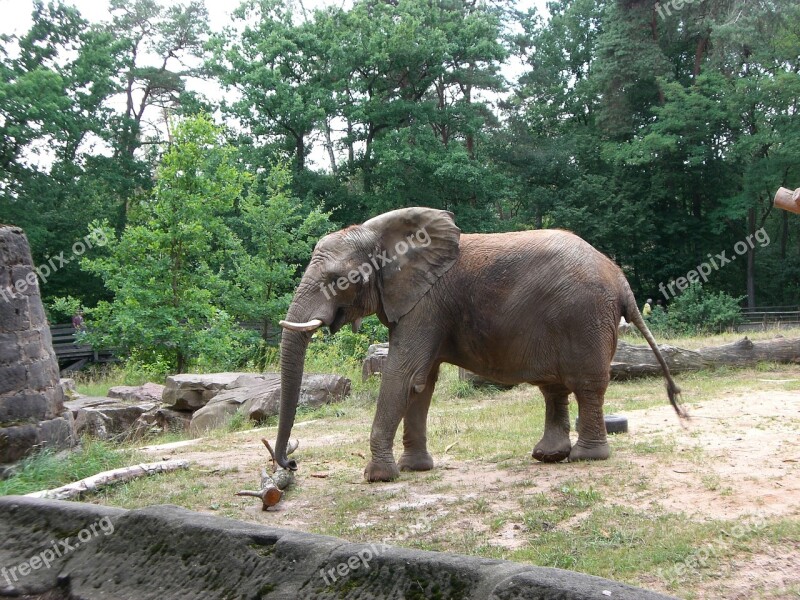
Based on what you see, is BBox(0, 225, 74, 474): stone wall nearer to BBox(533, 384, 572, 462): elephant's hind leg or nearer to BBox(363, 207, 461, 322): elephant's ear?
BBox(363, 207, 461, 322): elephant's ear

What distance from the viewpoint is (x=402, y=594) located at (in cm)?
347

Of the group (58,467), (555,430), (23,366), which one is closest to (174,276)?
(23,366)

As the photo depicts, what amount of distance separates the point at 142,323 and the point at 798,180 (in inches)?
1046

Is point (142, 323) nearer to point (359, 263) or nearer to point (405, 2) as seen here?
point (359, 263)

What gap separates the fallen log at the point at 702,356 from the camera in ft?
46.4

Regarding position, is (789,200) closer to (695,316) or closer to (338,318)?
(338,318)

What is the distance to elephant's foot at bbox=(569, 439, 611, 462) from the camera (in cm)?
745

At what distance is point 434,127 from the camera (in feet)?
111

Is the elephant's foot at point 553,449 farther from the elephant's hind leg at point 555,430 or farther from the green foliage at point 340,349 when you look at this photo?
the green foliage at point 340,349

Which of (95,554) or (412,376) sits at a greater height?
(412,376)

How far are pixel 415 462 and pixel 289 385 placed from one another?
5.12ft

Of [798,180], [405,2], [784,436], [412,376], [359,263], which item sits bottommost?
[784,436]

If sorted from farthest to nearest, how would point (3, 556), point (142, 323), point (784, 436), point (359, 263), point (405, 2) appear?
1. point (405, 2)
2. point (142, 323)
3. point (784, 436)
4. point (359, 263)
5. point (3, 556)

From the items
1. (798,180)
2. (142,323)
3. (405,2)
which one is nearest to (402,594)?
(142,323)
